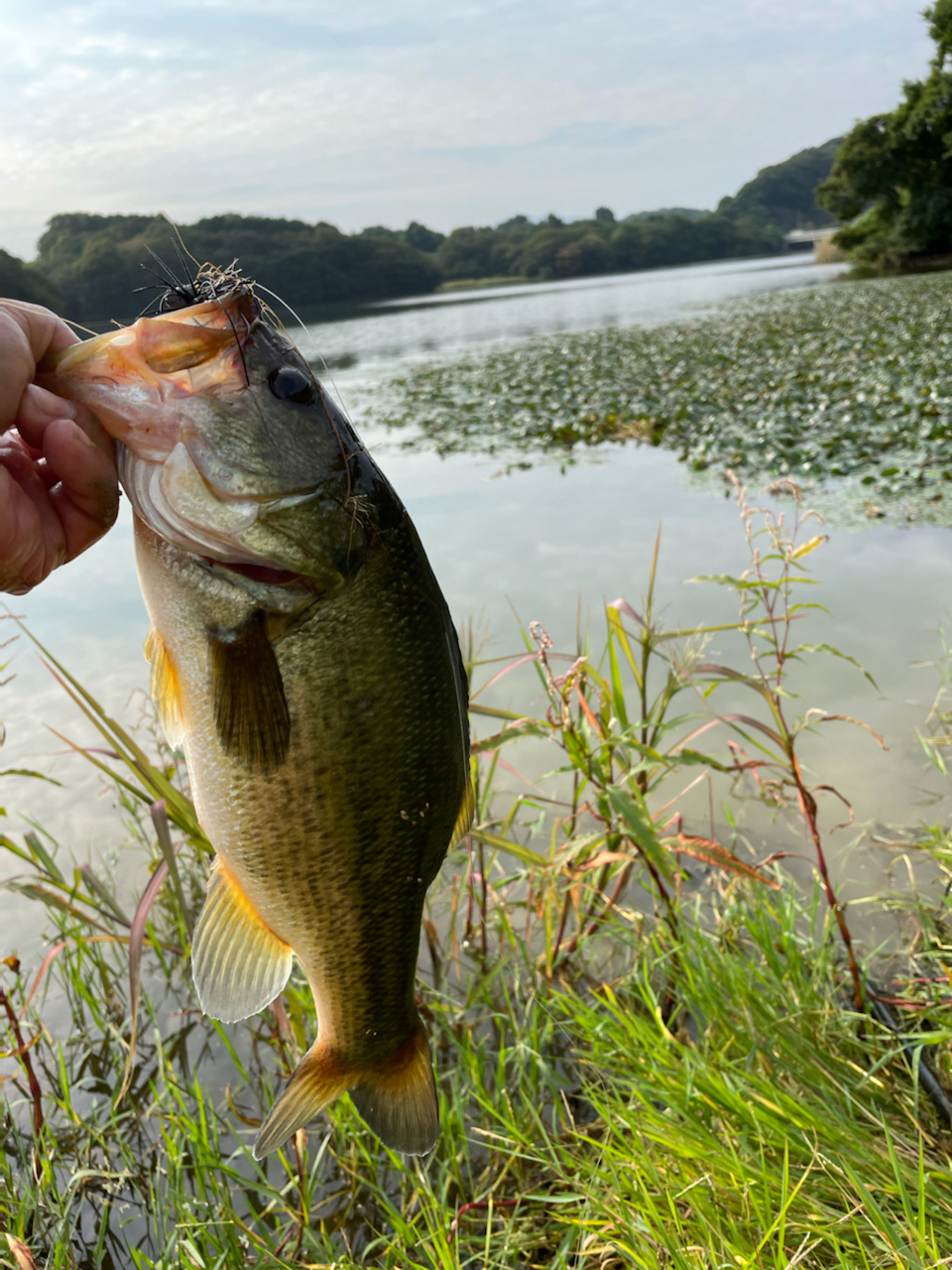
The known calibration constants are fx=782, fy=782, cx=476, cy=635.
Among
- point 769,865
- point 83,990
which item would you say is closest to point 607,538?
point 769,865

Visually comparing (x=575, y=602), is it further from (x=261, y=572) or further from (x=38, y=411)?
(x=38, y=411)

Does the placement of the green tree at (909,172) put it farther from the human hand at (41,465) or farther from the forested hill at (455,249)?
the human hand at (41,465)

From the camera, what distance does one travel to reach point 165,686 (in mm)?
1327

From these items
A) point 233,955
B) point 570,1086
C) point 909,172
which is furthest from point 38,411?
point 909,172

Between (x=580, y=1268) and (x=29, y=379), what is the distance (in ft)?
7.00

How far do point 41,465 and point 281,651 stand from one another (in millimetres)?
578

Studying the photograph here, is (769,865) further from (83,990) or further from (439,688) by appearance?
(83,990)

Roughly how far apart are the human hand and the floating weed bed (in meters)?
6.59

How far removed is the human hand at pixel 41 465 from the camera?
1188 mm

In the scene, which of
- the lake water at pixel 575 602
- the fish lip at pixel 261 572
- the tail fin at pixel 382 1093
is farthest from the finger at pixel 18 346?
the lake water at pixel 575 602

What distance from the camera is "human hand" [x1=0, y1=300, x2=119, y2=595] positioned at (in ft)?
3.90

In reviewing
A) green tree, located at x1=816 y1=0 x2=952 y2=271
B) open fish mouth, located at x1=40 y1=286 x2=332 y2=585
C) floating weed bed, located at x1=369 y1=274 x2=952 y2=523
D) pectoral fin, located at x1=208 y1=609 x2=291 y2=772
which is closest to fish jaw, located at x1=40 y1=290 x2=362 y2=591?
open fish mouth, located at x1=40 y1=286 x2=332 y2=585

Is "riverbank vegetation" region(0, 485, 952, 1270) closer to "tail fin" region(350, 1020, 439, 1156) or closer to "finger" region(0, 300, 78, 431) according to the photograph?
"tail fin" region(350, 1020, 439, 1156)

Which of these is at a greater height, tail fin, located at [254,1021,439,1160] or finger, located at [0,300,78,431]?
finger, located at [0,300,78,431]
